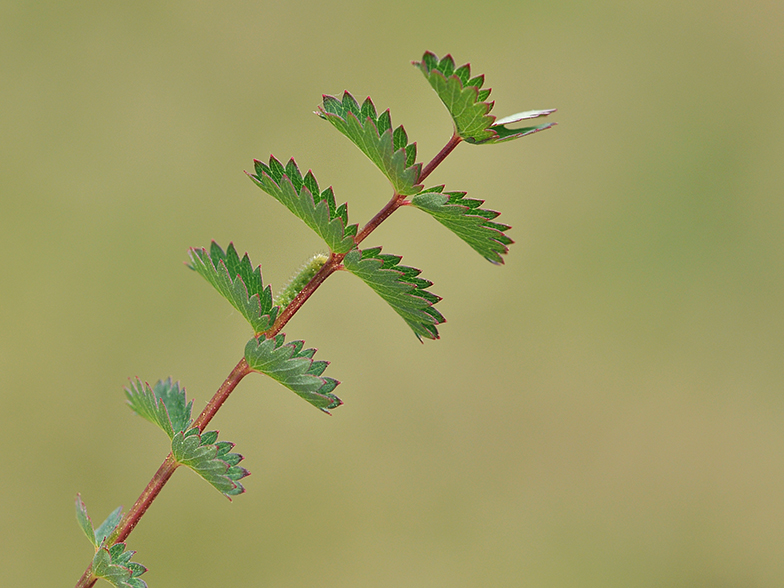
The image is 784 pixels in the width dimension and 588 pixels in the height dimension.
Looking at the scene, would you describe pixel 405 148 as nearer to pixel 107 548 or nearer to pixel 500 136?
pixel 500 136

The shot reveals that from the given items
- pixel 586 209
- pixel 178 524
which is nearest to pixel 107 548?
pixel 178 524

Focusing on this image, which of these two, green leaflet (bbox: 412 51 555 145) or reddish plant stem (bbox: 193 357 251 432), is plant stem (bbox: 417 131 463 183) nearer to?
green leaflet (bbox: 412 51 555 145)

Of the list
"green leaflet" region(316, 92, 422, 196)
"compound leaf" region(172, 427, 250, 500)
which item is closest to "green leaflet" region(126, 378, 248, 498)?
"compound leaf" region(172, 427, 250, 500)

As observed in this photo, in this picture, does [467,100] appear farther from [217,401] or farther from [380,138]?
[217,401]

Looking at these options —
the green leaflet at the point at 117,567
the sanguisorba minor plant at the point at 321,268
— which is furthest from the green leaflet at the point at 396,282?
the green leaflet at the point at 117,567

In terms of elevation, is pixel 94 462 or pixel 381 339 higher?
pixel 381 339

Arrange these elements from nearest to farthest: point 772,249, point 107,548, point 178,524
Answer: point 107,548 < point 178,524 < point 772,249
